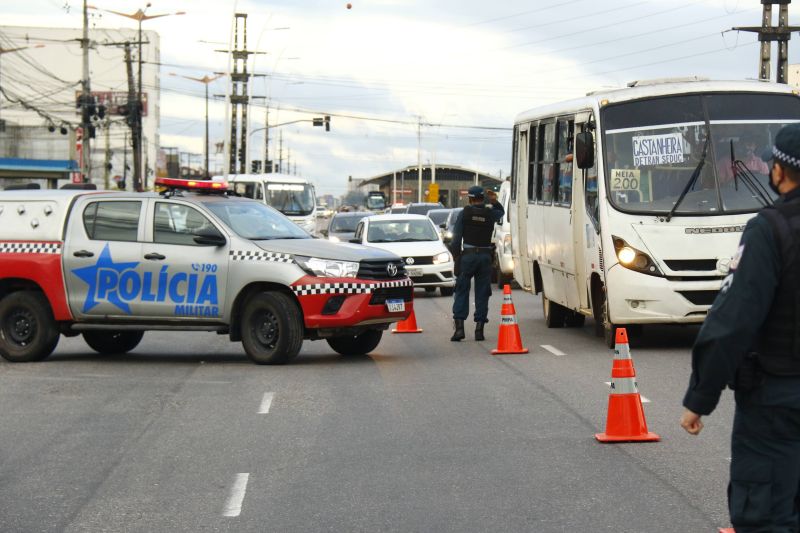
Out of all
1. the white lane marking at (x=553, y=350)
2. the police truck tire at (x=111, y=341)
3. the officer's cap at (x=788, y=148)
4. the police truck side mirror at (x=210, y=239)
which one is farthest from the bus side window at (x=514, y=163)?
the officer's cap at (x=788, y=148)

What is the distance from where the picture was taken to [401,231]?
2717cm

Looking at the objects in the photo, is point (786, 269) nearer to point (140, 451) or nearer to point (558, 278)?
point (140, 451)

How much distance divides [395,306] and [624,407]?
5815mm

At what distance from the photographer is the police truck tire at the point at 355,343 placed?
15617 mm

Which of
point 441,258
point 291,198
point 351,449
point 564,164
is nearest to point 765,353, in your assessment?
point 351,449

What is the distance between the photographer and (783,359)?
448cm

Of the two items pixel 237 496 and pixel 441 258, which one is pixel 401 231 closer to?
pixel 441 258

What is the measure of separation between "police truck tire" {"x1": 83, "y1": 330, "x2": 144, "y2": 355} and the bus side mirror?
18.8 feet

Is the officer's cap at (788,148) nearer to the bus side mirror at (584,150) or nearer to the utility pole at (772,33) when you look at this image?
the bus side mirror at (584,150)

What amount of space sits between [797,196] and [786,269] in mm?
253

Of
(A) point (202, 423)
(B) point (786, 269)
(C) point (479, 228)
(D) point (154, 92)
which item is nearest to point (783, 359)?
(B) point (786, 269)

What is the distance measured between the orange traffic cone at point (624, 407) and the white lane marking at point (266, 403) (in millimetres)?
3040

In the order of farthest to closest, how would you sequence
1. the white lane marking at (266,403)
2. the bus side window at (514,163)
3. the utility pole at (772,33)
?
the utility pole at (772,33) → the bus side window at (514,163) → the white lane marking at (266,403)

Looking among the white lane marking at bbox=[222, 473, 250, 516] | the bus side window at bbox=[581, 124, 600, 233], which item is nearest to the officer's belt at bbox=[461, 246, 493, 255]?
the bus side window at bbox=[581, 124, 600, 233]
